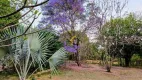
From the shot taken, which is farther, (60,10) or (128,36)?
(128,36)

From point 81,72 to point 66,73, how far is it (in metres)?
1.14

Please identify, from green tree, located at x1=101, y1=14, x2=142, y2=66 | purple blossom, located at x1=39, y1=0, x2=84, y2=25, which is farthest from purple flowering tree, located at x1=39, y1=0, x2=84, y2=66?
green tree, located at x1=101, y1=14, x2=142, y2=66

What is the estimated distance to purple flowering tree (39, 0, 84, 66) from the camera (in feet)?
62.8

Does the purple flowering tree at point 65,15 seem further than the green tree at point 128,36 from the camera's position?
No

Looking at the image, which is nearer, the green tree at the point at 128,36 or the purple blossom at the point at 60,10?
the purple blossom at the point at 60,10

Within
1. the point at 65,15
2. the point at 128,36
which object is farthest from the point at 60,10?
the point at 128,36

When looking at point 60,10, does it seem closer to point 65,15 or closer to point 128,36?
point 65,15

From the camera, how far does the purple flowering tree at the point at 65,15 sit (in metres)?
19.2

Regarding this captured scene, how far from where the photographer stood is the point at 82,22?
68.4 ft

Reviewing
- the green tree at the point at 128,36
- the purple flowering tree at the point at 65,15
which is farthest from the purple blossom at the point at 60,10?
the green tree at the point at 128,36

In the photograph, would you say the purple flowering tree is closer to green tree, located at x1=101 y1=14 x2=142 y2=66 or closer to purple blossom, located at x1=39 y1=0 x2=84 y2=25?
purple blossom, located at x1=39 y1=0 x2=84 y2=25

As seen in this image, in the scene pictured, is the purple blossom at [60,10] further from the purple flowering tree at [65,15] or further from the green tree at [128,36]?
the green tree at [128,36]

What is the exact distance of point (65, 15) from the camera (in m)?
19.8

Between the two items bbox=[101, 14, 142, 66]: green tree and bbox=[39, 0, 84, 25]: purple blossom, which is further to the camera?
bbox=[101, 14, 142, 66]: green tree
